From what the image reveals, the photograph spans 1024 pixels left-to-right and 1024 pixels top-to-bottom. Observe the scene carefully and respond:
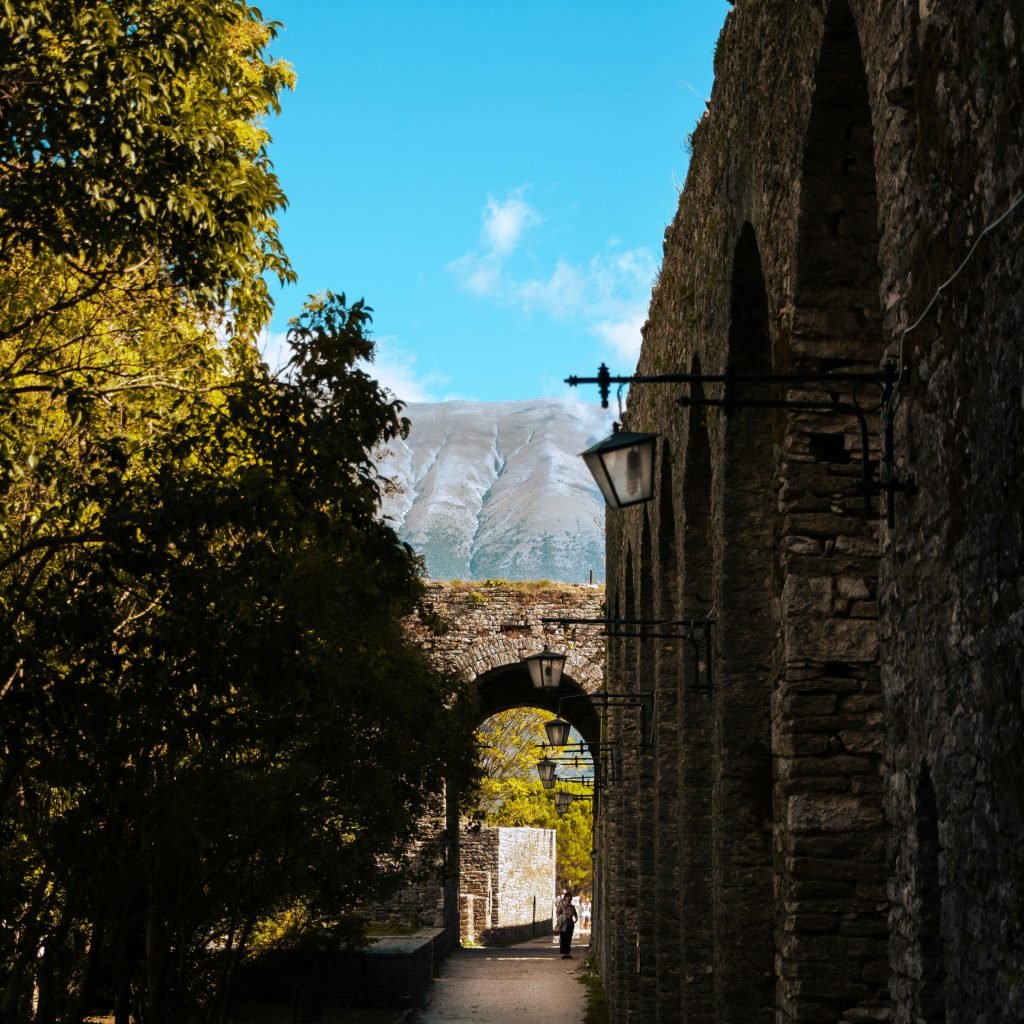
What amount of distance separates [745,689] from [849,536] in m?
1.95

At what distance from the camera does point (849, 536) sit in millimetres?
7371

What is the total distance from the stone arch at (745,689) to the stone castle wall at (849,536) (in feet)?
0.06

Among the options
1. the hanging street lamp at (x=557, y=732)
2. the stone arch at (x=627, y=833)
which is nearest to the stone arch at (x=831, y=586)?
the stone arch at (x=627, y=833)

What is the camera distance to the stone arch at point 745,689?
8688 mm

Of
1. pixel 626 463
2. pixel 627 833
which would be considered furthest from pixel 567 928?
pixel 626 463

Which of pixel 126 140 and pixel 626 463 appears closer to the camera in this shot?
pixel 626 463

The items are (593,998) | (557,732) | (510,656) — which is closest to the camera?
(557,732)

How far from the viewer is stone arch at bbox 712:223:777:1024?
8688 millimetres

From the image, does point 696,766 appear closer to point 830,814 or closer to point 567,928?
point 830,814

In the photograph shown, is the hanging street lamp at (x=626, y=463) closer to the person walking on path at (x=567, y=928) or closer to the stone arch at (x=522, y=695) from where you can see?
the stone arch at (x=522, y=695)

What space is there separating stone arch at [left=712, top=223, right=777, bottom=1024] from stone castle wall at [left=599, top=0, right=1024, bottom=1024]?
0.02 meters

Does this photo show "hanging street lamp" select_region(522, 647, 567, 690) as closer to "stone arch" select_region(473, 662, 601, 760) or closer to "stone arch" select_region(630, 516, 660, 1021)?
"stone arch" select_region(630, 516, 660, 1021)

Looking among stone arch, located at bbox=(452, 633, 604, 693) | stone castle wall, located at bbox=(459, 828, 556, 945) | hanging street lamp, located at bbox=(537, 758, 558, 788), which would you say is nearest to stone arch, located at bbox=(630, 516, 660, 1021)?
hanging street lamp, located at bbox=(537, 758, 558, 788)

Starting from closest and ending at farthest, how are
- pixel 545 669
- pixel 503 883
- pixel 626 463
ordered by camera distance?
pixel 626 463 < pixel 545 669 < pixel 503 883
